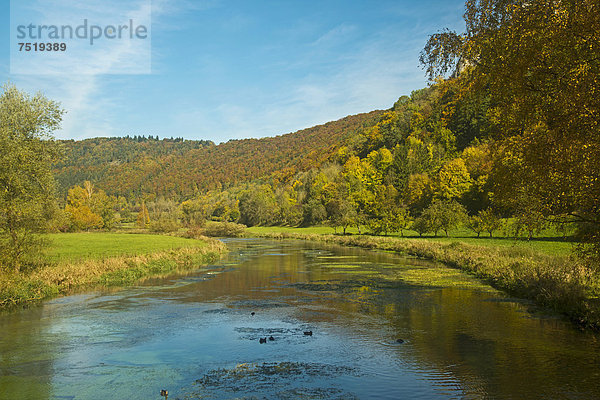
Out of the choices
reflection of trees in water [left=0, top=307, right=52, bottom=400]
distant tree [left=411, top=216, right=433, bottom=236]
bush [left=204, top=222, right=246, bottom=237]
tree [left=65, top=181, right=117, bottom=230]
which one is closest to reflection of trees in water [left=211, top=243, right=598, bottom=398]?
reflection of trees in water [left=0, top=307, right=52, bottom=400]

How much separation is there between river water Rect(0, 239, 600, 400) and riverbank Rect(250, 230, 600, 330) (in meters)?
1.16

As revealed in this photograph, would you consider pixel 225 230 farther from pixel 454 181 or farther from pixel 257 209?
pixel 454 181

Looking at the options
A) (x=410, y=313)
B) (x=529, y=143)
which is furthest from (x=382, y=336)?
(x=529, y=143)

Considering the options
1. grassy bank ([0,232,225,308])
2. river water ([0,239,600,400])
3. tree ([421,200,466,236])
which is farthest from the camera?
tree ([421,200,466,236])

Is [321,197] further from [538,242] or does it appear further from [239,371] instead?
[239,371]

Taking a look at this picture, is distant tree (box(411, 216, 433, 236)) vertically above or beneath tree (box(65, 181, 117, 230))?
beneath

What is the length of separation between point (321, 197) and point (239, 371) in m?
106

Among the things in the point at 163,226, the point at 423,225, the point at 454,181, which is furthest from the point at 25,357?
the point at 163,226

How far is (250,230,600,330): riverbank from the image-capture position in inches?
656

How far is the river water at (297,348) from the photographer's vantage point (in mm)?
10609

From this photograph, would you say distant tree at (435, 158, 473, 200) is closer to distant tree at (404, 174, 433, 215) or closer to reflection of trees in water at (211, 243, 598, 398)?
distant tree at (404, 174, 433, 215)

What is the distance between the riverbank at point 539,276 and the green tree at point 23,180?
28.8 metres

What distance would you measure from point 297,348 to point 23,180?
68.4ft

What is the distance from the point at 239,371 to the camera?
39.3 feet
